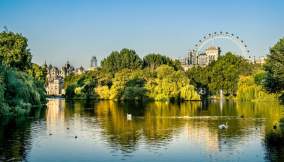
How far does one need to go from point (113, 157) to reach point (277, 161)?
8.31m

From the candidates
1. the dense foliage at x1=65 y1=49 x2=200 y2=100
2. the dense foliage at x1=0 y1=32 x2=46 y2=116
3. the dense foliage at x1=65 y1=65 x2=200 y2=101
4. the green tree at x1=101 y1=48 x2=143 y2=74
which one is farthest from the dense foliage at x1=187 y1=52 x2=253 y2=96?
the dense foliage at x1=0 y1=32 x2=46 y2=116

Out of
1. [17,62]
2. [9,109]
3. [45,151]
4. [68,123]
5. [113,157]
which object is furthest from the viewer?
[17,62]

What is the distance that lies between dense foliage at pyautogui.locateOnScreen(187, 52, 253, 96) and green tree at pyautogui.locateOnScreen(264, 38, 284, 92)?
69.1 m

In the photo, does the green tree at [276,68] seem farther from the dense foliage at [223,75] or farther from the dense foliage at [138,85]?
the dense foliage at [223,75]

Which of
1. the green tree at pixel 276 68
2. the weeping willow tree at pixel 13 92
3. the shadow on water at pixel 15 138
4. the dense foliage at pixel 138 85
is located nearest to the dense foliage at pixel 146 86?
the dense foliage at pixel 138 85

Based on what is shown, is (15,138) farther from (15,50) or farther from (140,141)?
(15,50)

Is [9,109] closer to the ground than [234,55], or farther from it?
closer to the ground

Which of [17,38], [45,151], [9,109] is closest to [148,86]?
[17,38]

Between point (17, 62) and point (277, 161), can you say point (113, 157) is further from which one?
point (17, 62)

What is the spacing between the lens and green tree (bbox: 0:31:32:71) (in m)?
76.2

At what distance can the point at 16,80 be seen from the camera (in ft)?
199

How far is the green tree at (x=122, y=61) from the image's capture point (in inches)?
5773

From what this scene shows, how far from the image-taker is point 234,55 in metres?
128

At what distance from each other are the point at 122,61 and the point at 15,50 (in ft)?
235
